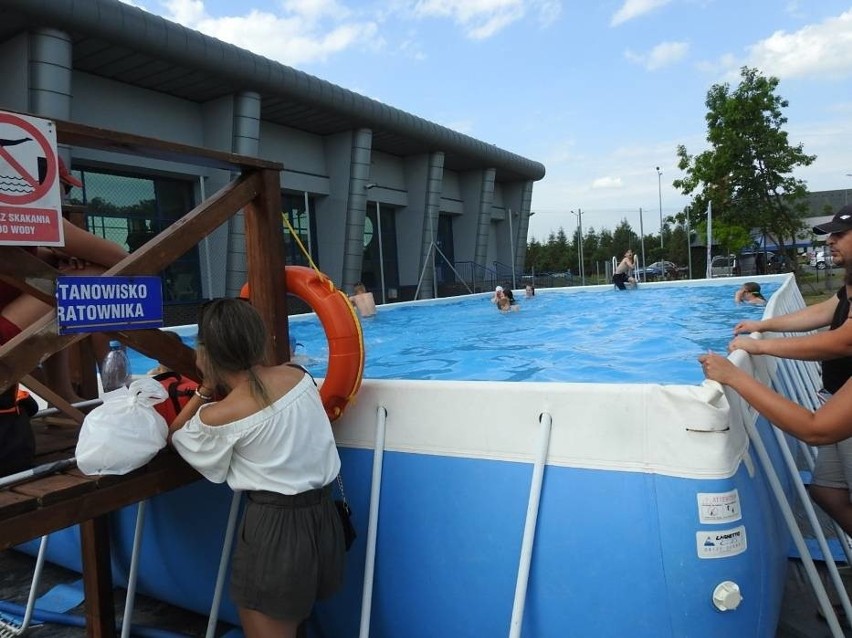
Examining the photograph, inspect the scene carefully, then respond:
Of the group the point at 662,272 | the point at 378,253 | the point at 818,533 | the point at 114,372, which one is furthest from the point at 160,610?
the point at 662,272

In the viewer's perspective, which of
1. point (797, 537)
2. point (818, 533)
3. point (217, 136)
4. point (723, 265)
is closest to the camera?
point (797, 537)

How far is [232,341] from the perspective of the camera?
199 cm

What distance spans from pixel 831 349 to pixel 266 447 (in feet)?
6.50

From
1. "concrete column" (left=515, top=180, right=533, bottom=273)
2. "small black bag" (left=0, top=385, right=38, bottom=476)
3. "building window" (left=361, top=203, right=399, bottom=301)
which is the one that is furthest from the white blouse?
"concrete column" (left=515, top=180, right=533, bottom=273)

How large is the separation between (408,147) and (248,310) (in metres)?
19.8

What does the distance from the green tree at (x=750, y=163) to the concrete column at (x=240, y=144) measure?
15896 mm

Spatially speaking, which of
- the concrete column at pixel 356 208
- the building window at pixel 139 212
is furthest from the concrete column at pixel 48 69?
the concrete column at pixel 356 208

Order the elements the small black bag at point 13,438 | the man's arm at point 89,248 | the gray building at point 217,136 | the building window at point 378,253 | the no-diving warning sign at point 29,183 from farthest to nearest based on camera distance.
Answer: the building window at point 378,253 → the gray building at point 217,136 → the small black bag at point 13,438 → the man's arm at point 89,248 → the no-diving warning sign at point 29,183

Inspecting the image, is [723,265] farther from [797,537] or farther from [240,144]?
[797,537]

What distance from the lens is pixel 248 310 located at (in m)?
2.05

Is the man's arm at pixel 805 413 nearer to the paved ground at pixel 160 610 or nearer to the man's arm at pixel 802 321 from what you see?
the man's arm at pixel 802 321

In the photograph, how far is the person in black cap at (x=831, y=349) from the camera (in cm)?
224

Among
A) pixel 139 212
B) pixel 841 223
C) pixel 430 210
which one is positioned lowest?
pixel 841 223

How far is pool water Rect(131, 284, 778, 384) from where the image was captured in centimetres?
691
